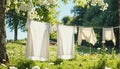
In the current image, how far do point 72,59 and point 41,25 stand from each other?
3.03m

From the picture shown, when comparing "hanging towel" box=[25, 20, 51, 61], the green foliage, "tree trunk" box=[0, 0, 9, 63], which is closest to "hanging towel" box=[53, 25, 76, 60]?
"hanging towel" box=[25, 20, 51, 61]

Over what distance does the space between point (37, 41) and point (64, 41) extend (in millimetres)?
1405

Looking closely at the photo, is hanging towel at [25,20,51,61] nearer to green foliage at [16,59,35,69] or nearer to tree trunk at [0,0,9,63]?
green foliage at [16,59,35,69]

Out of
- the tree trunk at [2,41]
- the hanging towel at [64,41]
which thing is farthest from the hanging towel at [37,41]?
the tree trunk at [2,41]

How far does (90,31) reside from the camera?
1470 cm

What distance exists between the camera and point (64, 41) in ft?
43.4

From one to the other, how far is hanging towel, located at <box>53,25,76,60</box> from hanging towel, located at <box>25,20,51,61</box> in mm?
731

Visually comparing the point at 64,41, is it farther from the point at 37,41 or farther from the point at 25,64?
the point at 25,64

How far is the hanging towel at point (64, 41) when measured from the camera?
13.0 m

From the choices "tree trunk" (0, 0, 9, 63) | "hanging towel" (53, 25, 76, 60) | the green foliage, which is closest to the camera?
the green foliage

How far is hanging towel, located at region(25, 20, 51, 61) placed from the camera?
38.8ft

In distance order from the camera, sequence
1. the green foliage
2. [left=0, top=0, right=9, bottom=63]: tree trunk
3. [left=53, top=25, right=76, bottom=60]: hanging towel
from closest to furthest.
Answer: the green foliage
[left=0, top=0, right=9, bottom=63]: tree trunk
[left=53, top=25, right=76, bottom=60]: hanging towel

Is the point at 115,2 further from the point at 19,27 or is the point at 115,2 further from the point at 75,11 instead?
the point at 75,11

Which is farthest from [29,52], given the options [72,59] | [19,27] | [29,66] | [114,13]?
[19,27]
